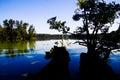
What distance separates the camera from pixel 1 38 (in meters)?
169

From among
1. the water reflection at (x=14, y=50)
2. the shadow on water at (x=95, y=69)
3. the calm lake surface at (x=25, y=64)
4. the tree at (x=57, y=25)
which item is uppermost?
→ the tree at (x=57, y=25)

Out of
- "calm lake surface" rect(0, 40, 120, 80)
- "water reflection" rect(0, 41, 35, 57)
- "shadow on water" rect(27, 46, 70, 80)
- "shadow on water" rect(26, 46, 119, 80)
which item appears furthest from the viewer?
"water reflection" rect(0, 41, 35, 57)

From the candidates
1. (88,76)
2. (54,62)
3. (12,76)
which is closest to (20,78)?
(12,76)

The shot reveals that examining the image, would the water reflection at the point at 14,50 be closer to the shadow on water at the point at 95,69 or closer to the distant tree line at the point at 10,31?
the shadow on water at the point at 95,69

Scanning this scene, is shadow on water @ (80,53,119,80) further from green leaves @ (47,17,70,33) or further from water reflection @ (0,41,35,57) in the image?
water reflection @ (0,41,35,57)

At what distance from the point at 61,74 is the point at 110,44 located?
7.88 meters

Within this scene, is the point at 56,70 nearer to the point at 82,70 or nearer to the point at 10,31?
the point at 82,70

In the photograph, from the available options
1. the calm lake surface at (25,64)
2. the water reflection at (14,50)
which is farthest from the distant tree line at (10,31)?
the calm lake surface at (25,64)

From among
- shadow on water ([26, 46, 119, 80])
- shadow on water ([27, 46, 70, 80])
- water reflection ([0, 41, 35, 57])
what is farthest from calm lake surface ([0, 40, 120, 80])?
shadow on water ([26, 46, 119, 80])

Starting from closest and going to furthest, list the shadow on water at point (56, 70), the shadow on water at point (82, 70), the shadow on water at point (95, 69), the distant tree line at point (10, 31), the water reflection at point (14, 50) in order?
the shadow on water at point (95, 69) → the shadow on water at point (82, 70) → the shadow on water at point (56, 70) → the water reflection at point (14, 50) → the distant tree line at point (10, 31)

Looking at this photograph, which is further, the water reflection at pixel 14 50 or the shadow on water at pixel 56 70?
the water reflection at pixel 14 50

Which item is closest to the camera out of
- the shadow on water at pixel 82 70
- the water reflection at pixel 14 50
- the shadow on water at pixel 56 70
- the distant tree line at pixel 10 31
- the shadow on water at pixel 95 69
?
the shadow on water at pixel 95 69

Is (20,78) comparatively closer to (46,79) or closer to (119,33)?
(46,79)

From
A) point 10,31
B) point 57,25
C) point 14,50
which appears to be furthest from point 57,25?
point 10,31
